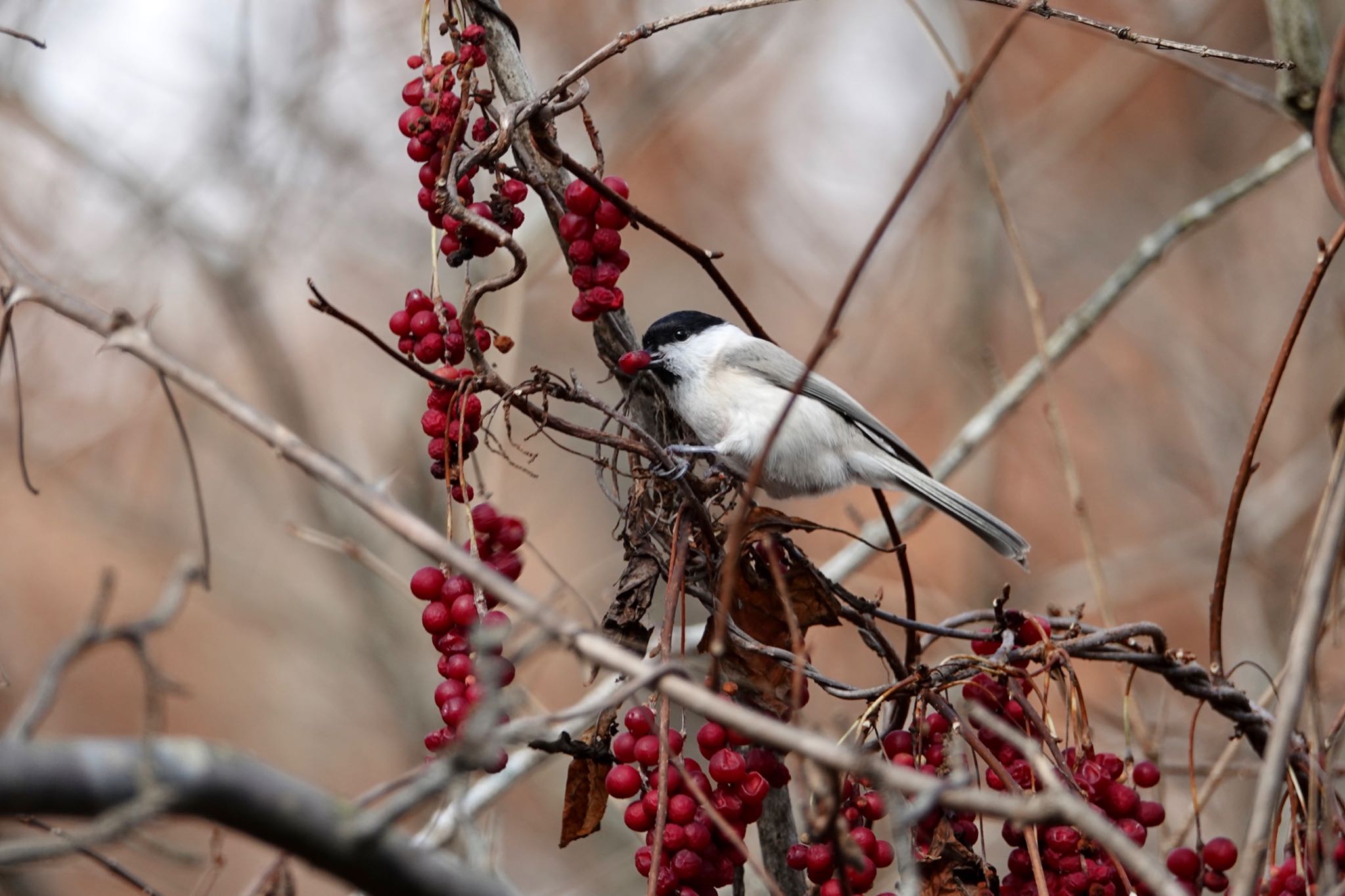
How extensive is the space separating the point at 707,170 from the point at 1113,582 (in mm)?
3004

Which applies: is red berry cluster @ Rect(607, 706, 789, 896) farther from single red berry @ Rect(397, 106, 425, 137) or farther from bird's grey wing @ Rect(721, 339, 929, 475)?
bird's grey wing @ Rect(721, 339, 929, 475)

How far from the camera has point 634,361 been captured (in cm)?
157

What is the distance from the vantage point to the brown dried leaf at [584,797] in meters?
1.31

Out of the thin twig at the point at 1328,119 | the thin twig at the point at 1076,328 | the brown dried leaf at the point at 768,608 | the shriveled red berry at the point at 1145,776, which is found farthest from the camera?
the thin twig at the point at 1076,328

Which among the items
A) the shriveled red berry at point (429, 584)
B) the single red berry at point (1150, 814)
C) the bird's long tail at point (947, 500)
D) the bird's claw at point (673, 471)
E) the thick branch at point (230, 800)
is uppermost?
the bird's long tail at point (947, 500)

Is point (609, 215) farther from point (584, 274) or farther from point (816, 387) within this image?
point (816, 387)

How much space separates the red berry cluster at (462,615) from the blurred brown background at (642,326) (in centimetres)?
202

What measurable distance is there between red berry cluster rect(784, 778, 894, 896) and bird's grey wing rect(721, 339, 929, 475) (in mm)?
1331

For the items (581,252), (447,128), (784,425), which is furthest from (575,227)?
(784,425)

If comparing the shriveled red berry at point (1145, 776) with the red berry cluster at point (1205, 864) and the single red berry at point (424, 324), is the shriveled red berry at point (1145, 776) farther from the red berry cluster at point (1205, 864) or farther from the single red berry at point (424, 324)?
the single red berry at point (424, 324)

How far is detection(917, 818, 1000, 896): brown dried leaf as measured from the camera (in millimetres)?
1269

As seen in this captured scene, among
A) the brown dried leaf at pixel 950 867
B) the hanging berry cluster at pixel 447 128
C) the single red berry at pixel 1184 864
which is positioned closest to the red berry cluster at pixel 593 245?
the hanging berry cluster at pixel 447 128

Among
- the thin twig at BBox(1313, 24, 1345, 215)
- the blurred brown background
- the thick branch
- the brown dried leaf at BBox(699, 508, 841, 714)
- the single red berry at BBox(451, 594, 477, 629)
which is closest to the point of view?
the thick branch

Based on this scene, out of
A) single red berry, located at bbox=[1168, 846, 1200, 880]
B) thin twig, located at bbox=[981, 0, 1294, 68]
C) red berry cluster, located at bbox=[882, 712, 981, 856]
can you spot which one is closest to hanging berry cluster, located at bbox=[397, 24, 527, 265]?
thin twig, located at bbox=[981, 0, 1294, 68]
